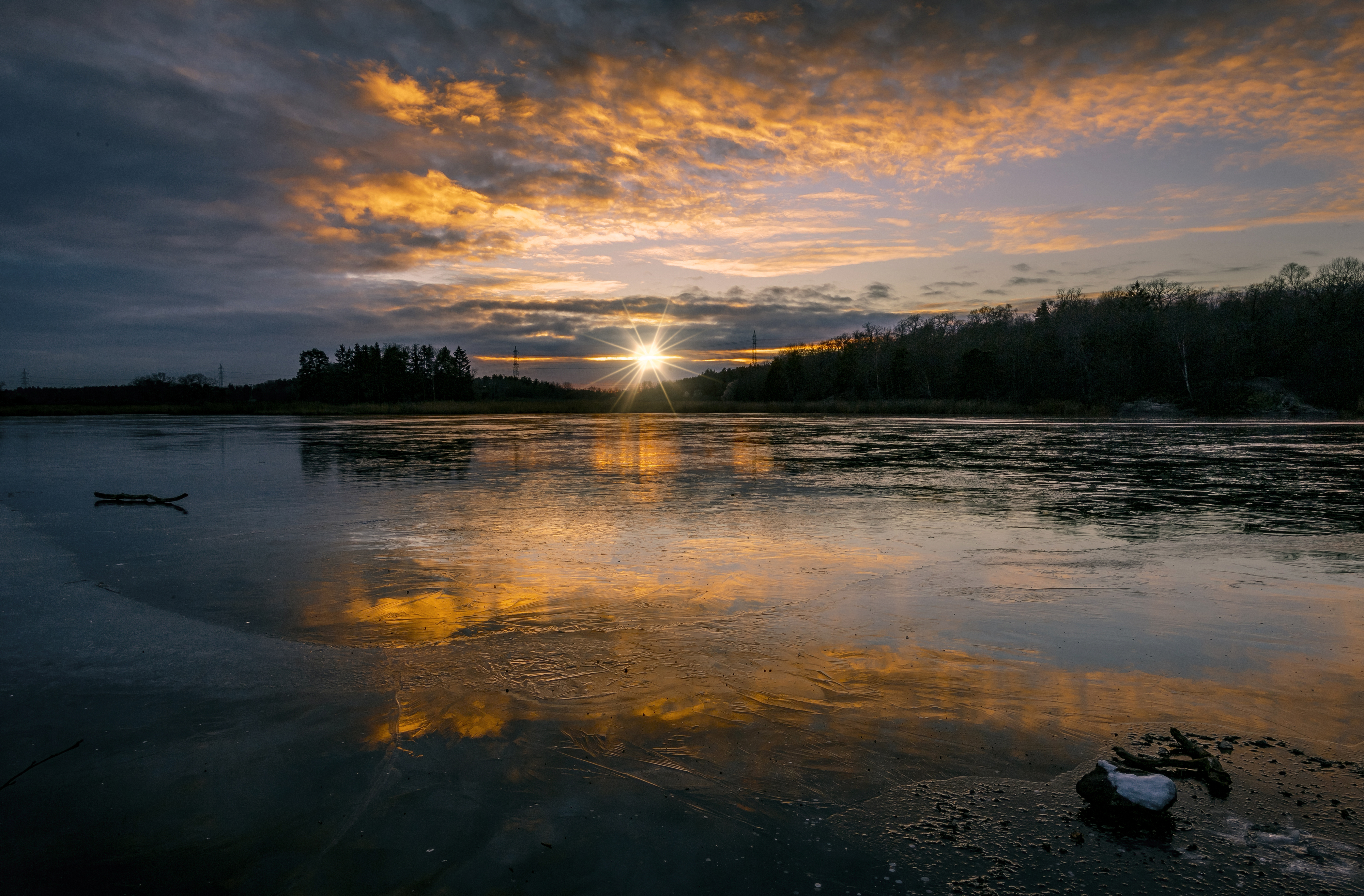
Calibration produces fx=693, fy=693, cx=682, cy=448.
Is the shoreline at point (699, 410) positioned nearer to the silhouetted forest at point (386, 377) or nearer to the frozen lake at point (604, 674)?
the silhouetted forest at point (386, 377)

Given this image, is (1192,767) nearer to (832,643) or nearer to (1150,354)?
(832,643)

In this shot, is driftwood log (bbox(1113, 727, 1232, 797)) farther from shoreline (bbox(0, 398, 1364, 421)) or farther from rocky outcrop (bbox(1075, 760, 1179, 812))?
shoreline (bbox(0, 398, 1364, 421))

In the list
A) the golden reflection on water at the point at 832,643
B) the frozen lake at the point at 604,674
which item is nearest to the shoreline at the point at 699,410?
the frozen lake at the point at 604,674

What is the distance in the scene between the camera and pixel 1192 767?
331 centimetres

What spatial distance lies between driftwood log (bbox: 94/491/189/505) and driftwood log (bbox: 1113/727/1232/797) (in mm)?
13700

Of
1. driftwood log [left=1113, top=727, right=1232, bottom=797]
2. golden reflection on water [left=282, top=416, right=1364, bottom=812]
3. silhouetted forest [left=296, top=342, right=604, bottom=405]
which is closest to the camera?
driftwood log [left=1113, top=727, right=1232, bottom=797]

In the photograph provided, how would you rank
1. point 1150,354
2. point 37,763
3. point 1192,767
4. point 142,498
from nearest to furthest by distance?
point 1192,767
point 37,763
point 142,498
point 1150,354

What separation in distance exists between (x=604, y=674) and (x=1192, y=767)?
323 centimetres

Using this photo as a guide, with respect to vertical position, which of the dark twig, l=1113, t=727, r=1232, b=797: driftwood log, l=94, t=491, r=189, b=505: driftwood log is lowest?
the dark twig

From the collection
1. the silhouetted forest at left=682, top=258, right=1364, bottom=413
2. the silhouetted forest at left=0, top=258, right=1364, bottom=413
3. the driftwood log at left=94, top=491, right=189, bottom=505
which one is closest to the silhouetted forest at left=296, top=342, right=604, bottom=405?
the silhouetted forest at left=0, top=258, right=1364, bottom=413

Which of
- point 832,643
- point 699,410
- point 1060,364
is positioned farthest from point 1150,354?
point 832,643

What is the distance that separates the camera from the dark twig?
3.35m

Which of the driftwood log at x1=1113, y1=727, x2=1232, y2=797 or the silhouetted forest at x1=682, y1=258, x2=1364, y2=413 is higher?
the silhouetted forest at x1=682, y1=258, x2=1364, y2=413

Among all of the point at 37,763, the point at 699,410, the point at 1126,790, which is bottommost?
the point at 37,763
